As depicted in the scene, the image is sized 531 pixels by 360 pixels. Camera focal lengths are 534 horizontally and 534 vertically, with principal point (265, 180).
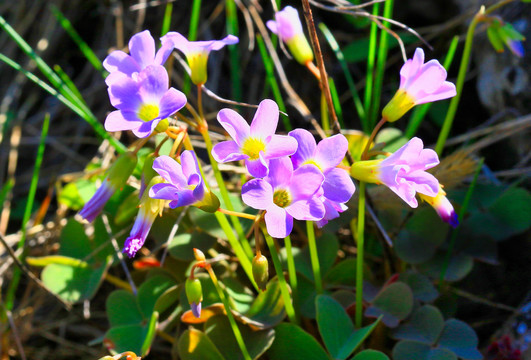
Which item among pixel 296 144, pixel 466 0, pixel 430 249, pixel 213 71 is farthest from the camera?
pixel 213 71

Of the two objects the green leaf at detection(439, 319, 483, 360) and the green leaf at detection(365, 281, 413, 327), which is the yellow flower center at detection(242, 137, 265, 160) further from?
the green leaf at detection(439, 319, 483, 360)

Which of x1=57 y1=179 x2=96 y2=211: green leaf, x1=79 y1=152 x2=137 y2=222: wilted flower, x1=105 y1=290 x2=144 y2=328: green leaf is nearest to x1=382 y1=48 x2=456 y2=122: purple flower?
x1=79 y1=152 x2=137 y2=222: wilted flower

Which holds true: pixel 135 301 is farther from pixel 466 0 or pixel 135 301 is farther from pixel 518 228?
pixel 466 0

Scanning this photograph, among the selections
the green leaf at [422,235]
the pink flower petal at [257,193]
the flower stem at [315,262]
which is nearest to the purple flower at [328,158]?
the pink flower petal at [257,193]

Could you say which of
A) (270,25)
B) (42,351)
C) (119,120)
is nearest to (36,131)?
(42,351)

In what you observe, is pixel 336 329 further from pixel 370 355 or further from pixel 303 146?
pixel 303 146

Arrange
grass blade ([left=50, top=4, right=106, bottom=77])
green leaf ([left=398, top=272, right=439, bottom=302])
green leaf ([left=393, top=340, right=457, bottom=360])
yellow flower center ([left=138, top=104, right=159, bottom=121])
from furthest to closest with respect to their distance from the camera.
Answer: grass blade ([left=50, top=4, right=106, bottom=77])
green leaf ([left=398, top=272, right=439, bottom=302])
green leaf ([left=393, top=340, right=457, bottom=360])
yellow flower center ([left=138, top=104, right=159, bottom=121])

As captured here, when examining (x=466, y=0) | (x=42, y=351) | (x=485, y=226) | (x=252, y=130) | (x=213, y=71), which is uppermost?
(x=252, y=130)

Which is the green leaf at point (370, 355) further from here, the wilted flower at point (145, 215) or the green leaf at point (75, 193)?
the green leaf at point (75, 193)
